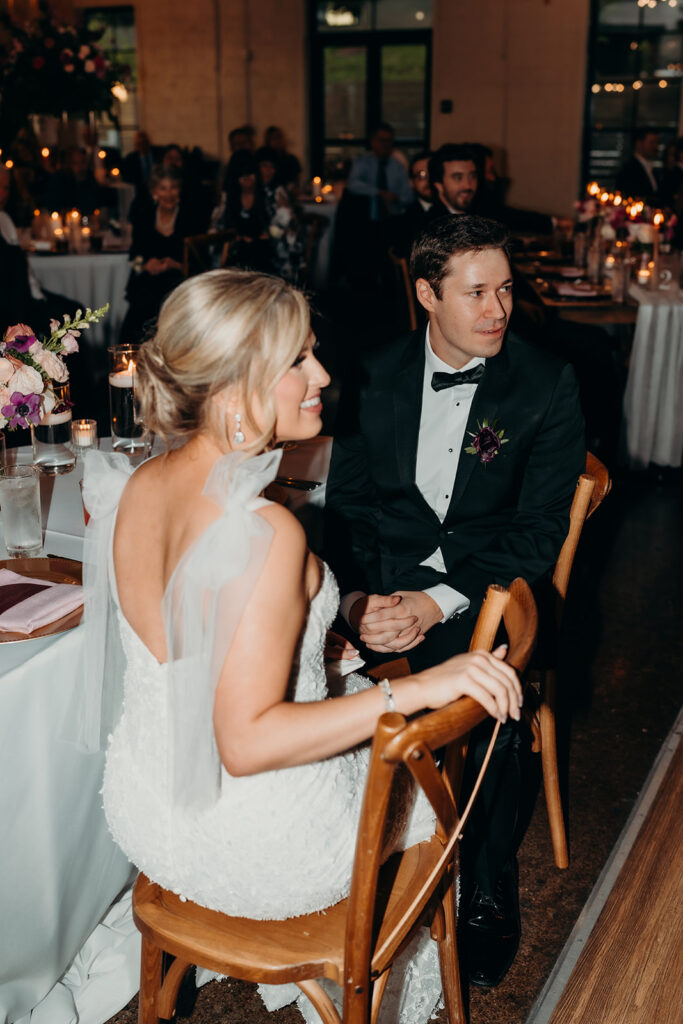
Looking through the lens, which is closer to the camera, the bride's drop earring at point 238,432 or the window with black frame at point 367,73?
the bride's drop earring at point 238,432

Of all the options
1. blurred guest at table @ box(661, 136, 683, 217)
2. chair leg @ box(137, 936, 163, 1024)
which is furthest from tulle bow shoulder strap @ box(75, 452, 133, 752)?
blurred guest at table @ box(661, 136, 683, 217)

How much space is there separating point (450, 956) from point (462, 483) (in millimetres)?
974

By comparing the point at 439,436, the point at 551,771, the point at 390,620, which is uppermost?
the point at 439,436

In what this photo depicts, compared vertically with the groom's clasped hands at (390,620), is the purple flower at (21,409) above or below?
above

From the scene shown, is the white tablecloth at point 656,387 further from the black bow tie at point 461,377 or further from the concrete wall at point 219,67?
the concrete wall at point 219,67

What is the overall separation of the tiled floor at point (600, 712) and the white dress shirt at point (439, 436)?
0.62 metres

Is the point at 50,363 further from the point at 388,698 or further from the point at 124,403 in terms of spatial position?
the point at 388,698

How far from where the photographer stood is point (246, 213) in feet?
23.7

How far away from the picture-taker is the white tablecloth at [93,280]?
6.00 meters

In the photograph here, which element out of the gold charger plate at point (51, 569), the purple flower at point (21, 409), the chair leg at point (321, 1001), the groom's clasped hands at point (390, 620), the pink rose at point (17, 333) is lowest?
the chair leg at point (321, 1001)

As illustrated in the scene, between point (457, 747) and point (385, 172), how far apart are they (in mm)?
8808

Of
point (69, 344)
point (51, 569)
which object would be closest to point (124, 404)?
point (69, 344)

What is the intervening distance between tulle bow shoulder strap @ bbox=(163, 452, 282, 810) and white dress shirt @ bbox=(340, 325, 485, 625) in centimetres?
98

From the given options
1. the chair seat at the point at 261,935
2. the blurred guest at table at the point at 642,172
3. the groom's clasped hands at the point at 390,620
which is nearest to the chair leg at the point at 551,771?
the groom's clasped hands at the point at 390,620
